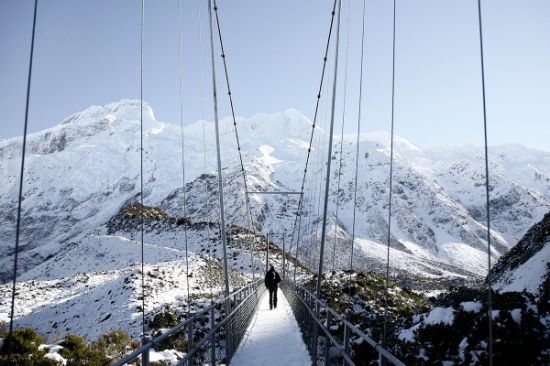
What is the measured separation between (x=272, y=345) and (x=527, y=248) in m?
13.4

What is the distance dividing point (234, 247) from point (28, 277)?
23.1 metres

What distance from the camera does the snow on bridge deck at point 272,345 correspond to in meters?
8.52

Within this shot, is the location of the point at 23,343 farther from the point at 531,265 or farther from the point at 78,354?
the point at 531,265

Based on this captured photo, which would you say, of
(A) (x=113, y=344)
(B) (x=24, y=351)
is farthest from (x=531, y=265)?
(B) (x=24, y=351)

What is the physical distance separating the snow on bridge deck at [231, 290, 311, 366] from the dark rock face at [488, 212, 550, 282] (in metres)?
9.73

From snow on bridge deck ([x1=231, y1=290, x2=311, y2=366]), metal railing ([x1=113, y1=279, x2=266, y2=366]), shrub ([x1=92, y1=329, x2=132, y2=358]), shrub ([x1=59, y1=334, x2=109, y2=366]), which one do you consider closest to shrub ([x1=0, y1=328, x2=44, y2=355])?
shrub ([x1=59, y1=334, x2=109, y2=366])

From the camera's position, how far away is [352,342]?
9336mm

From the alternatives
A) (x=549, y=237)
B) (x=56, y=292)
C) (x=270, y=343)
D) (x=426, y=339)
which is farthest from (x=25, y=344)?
(x=56, y=292)

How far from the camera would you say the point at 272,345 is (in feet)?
33.2

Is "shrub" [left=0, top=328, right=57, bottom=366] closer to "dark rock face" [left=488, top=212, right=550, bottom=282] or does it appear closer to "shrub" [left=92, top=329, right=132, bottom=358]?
"shrub" [left=92, top=329, right=132, bottom=358]

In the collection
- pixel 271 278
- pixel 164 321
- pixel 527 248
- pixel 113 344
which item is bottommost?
pixel 164 321

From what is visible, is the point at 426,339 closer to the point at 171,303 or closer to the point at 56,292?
the point at 171,303

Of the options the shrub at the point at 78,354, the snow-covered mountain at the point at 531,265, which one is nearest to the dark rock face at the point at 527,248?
the snow-covered mountain at the point at 531,265

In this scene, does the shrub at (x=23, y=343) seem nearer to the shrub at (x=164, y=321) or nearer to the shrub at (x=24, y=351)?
the shrub at (x=24, y=351)
